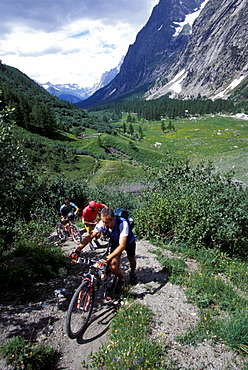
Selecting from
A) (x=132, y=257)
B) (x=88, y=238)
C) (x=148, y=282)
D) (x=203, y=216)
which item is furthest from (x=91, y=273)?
(x=203, y=216)

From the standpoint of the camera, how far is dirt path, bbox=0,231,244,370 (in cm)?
414

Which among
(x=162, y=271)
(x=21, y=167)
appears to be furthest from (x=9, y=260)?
(x=162, y=271)

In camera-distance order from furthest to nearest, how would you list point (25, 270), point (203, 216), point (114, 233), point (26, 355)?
1. point (203, 216)
2. point (25, 270)
3. point (114, 233)
4. point (26, 355)

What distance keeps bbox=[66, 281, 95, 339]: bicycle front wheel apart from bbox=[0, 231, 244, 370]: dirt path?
0.76 feet

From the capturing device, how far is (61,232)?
11.7m

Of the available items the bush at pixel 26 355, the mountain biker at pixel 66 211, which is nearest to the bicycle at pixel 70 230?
the mountain biker at pixel 66 211

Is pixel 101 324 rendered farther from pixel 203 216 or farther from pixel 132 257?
pixel 203 216

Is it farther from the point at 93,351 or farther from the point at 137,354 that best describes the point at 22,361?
the point at 137,354

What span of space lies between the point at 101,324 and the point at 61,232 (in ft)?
23.2

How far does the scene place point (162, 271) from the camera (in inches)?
296

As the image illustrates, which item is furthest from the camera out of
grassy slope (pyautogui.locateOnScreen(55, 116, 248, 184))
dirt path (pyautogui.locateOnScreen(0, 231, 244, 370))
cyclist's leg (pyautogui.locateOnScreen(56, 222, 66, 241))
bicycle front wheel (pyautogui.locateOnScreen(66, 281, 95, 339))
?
grassy slope (pyautogui.locateOnScreen(55, 116, 248, 184))

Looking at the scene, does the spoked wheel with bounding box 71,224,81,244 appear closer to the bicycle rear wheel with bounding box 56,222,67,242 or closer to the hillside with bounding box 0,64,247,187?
the bicycle rear wheel with bounding box 56,222,67,242

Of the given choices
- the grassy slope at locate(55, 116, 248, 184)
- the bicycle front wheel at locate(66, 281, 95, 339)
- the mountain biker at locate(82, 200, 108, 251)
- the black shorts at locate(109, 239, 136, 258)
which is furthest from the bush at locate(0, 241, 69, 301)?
the grassy slope at locate(55, 116, 248, 184)

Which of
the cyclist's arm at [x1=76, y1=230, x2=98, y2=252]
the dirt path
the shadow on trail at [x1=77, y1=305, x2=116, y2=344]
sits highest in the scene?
the cyclist's arm at [x1=76, y1=230, x2=98, y2=252]
